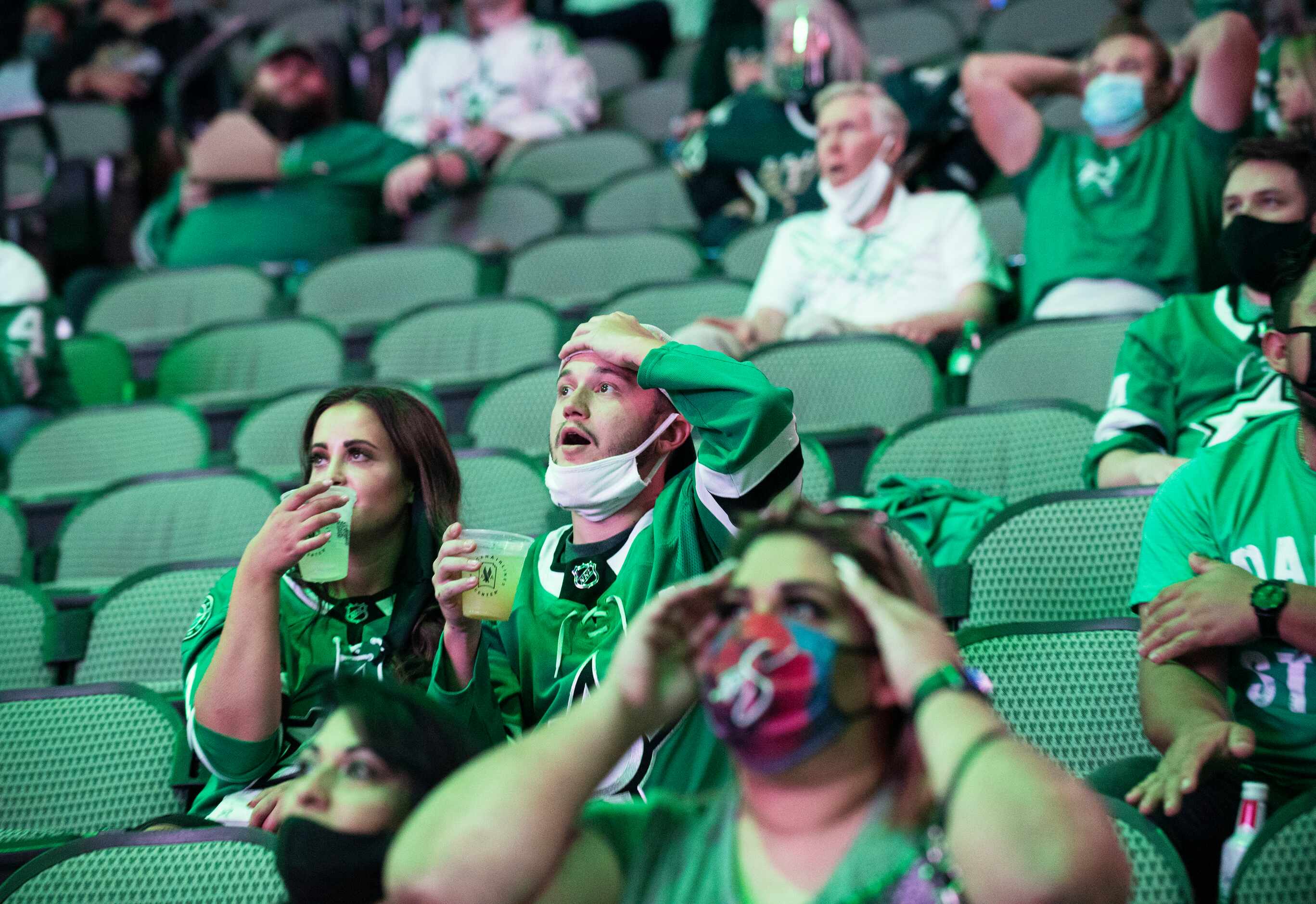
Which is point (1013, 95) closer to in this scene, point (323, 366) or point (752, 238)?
point (752, 238)

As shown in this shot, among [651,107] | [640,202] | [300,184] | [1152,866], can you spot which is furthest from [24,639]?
[651,107]

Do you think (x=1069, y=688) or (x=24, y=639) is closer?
(x=1069, y=688)

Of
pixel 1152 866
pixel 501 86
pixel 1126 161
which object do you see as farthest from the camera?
pixel 501 86

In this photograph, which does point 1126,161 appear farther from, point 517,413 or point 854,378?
point 517,413

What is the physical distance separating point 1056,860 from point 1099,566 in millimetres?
1500

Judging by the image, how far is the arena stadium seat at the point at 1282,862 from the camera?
1.52 meters

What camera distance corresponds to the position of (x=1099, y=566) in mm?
2320

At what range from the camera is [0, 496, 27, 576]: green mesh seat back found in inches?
124

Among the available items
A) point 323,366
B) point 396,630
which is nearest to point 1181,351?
point 396,630

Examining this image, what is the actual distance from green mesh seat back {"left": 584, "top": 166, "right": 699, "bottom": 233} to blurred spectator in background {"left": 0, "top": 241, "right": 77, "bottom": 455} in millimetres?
→ 2043

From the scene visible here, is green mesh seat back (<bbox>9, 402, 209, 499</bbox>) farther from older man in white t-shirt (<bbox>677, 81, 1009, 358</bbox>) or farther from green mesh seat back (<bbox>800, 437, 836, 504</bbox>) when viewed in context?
green mesh seat back (<bbox>800, 437, 836, 504</bbox>)

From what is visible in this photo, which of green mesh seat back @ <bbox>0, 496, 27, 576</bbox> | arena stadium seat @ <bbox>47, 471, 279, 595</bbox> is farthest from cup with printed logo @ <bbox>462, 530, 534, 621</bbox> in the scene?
green mesh seat back @ <bbox>0, 496, 27, 576</bbox>

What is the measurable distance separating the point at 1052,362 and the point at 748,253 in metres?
1.49

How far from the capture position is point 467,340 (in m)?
4.09
